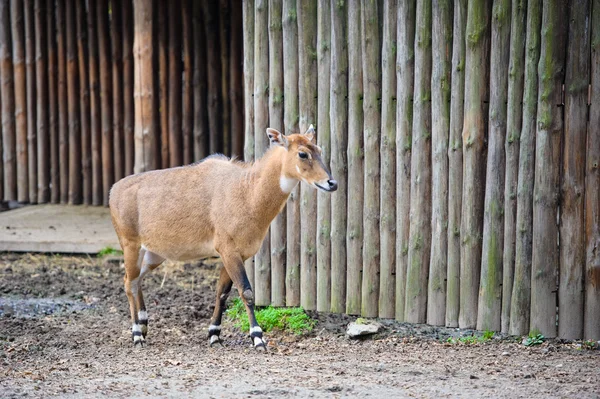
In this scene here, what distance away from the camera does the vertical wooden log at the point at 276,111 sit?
336 inches

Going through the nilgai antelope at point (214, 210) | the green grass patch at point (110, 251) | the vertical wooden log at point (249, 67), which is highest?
the vertical wooden log at point (249, 67)

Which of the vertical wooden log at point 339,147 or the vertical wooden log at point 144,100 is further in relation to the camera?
the vertical wooden log at point 144,100

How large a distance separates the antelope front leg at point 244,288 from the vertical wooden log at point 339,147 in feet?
2.97

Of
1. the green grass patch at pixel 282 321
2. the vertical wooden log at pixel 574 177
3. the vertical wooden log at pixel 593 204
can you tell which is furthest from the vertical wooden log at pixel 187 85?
the vertical wooden log at pixel 593 204

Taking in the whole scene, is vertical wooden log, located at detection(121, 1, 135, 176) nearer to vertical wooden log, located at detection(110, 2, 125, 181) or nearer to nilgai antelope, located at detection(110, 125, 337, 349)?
vertical wooden log, located at detection(110, 2, 125, 181)

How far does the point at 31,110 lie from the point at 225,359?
7.77m

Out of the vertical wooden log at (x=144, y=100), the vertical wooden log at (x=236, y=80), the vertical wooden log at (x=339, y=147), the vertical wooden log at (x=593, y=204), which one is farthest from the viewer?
the vertical wooden log at (x=236, y=80)

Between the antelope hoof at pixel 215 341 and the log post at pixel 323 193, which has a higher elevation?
the log post at pixel 323 193

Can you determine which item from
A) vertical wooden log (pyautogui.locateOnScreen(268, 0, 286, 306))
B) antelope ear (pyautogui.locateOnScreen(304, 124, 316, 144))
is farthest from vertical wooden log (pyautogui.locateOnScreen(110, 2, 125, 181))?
antelope ear (pyautogui.locateOnScreen(304, 124, 316, 144))

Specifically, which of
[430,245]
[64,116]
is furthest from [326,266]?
[64,116]

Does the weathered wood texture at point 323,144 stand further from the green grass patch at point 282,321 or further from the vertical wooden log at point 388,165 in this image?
the vertical wooden log at point 388,165

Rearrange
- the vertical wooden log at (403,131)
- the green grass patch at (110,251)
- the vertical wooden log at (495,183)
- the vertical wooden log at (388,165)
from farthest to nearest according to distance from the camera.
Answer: the green grass patch at (110,251) < the vertical wooden log at (388,165) < the vertical wooden log at (403,131) < the vertical wooden log at (495,183)

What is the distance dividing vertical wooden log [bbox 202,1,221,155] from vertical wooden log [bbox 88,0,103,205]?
166 centimetres

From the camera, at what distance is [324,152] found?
8.46m
